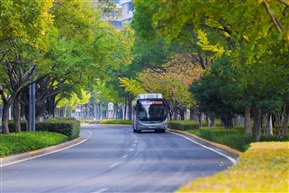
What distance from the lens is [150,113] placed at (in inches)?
2395

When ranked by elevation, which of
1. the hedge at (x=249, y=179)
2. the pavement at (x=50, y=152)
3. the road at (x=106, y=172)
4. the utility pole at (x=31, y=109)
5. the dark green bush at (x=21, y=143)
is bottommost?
the road at (x=106, y=172)

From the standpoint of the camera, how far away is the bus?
200 ft

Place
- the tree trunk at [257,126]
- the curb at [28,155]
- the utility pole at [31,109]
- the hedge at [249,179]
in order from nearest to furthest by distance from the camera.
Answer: the hedge at [249,179], the curb at [28,155], the tree trunk at [257,126], the utility pole at [31,109]

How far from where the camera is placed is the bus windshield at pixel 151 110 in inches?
2395

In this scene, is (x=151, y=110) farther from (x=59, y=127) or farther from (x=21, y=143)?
(x=21, y=143)

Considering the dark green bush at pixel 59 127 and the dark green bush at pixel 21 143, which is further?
the dark green bush at pixel 59 127

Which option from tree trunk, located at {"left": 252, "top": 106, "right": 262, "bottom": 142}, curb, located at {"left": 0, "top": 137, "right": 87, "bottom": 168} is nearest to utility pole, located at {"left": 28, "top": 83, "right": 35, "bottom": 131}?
curb, located at {"left": 0, "top": 137, "right": 87, "bottom": 168}

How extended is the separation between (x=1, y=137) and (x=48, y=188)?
13.9 meters

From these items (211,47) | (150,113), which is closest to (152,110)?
(150,113)

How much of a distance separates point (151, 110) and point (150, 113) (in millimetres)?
338

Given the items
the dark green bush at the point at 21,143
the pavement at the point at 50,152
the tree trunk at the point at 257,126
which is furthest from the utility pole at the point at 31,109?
the tree trunk at the point at 257,126

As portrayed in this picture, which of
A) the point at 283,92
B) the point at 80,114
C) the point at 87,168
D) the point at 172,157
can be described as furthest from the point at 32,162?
the point at 80,114

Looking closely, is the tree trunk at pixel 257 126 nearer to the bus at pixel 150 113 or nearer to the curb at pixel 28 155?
the curb at pixel 28 155

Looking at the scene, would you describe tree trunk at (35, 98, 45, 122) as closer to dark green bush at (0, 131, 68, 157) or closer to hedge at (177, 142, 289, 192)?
dark green bush at (0, 131, 68, 157)
